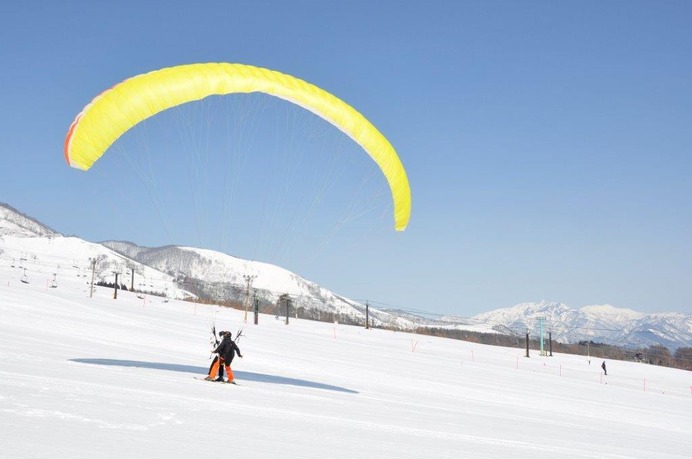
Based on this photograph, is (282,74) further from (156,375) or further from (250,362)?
(250,362)

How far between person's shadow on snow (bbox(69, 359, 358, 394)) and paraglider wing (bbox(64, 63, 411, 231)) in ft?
13.0

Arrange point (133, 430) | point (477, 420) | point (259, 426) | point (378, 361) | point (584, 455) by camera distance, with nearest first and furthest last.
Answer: point (133, 430) → point (259, 426) → point (584, 455) → point (477, 420) → point (378, 361)

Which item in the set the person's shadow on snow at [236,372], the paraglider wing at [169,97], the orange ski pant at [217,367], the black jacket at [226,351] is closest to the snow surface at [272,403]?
the person's shadow on snow at [236,372]

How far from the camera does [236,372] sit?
15.4m

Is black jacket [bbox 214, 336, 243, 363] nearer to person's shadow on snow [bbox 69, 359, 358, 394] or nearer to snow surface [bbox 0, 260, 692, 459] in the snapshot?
snow surface [bbox 0, 260, 692, 459]

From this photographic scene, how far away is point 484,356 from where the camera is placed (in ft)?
124

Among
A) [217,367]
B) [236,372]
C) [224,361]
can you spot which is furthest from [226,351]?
[236,372]

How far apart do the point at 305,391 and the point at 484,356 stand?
2659 cm

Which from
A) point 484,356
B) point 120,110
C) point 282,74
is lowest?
point 484,356

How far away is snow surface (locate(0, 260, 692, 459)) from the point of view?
6.78 meters

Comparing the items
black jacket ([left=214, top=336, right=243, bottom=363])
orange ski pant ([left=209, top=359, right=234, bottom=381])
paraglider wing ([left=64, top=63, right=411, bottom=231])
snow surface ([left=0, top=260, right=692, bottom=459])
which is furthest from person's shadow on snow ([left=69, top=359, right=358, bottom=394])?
paraglider wing ([left=64, top=63, right=411, bottom=231])

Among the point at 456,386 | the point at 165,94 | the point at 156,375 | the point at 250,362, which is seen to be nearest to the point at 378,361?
the point at 456,386

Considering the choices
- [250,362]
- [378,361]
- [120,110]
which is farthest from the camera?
[378,361]

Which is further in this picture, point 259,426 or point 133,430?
point 259,426
